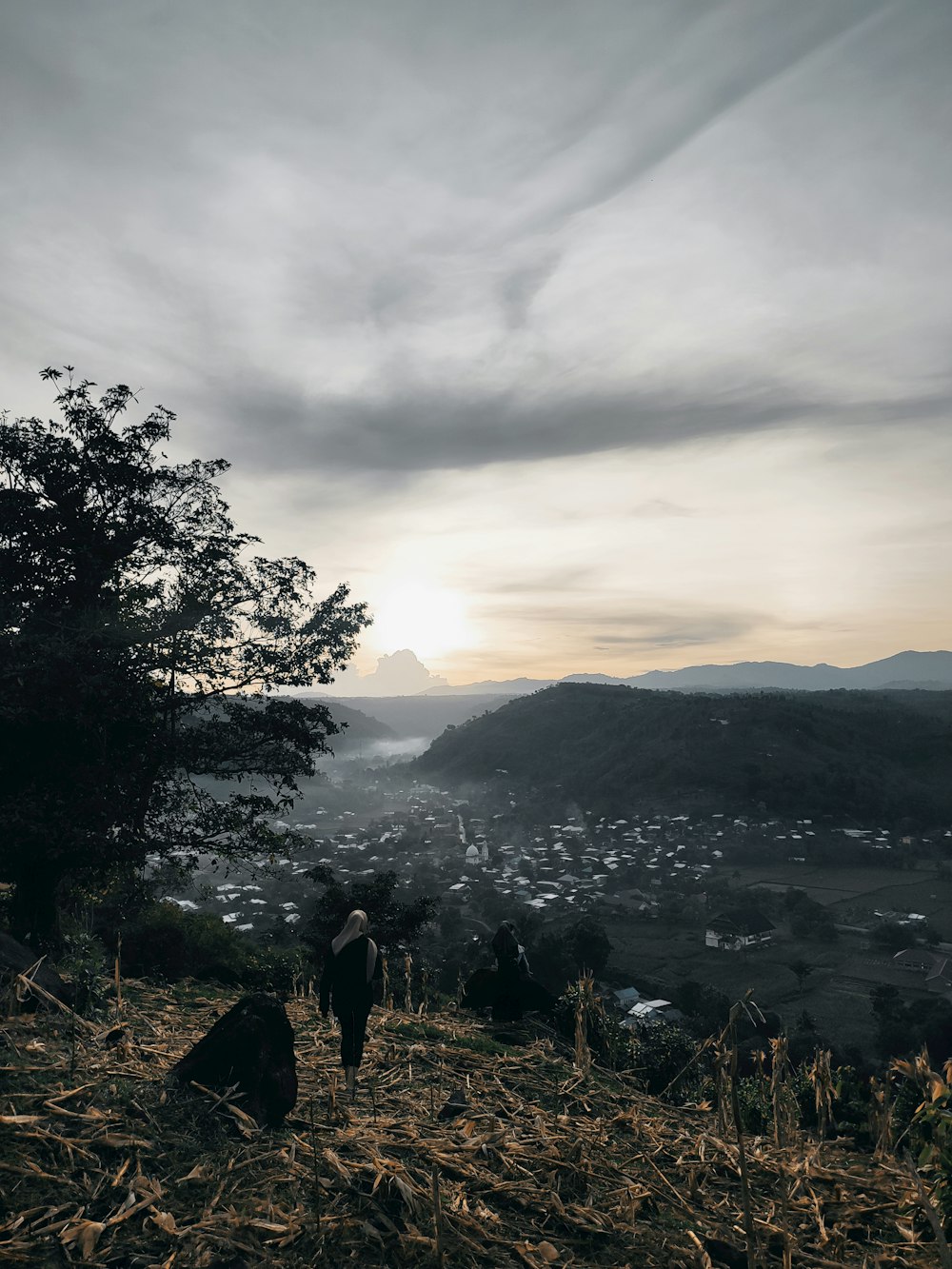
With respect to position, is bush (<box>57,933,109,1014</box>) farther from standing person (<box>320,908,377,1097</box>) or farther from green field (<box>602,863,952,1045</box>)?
green field (<box>602,863,952,1045</box>)

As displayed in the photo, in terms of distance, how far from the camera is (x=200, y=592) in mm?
17031

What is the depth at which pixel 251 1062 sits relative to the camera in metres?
5.94

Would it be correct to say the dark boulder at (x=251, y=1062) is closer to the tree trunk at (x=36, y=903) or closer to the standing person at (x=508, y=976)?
the standing person at (x=508, y=976)

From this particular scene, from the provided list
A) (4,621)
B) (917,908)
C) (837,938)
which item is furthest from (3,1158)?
(917,908)

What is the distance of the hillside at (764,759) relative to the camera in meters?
130

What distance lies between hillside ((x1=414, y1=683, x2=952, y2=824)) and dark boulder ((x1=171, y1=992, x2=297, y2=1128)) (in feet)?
462

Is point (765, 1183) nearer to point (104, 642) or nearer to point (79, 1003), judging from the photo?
point (79, 1003)

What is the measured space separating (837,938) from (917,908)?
18.4 meters

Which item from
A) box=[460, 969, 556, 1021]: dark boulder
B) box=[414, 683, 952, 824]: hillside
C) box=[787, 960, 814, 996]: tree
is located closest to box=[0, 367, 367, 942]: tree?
box=[460, 969, 556, 1021]: dark boulder

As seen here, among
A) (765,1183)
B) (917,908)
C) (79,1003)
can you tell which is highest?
(79,1003)

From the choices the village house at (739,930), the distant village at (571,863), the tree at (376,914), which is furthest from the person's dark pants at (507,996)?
the village house at (739,930)

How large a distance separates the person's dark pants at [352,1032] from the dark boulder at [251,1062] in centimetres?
102

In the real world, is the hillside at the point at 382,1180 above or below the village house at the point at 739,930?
above

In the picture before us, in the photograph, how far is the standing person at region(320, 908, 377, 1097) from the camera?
285 inches
